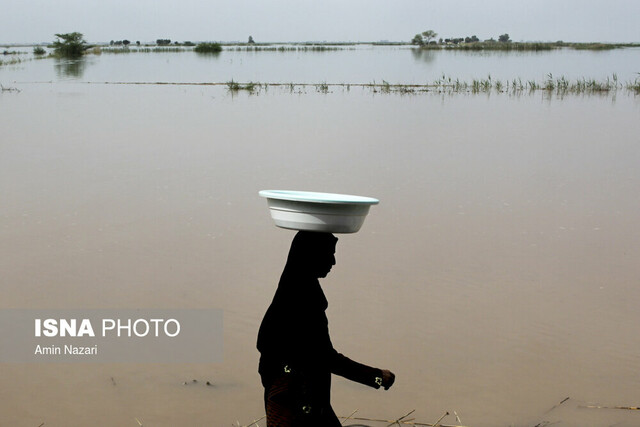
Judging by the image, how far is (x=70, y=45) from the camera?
3859 centimetres

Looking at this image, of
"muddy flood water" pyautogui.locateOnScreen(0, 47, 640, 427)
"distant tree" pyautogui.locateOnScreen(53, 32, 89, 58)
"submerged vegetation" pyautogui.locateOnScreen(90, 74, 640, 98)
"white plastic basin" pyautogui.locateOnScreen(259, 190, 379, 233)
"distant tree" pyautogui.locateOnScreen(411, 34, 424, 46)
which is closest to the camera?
"white plastic basin" pyautogui.locateOnScreen(259, 190, 379, 233)

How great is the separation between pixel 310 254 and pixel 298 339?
0.69 ft

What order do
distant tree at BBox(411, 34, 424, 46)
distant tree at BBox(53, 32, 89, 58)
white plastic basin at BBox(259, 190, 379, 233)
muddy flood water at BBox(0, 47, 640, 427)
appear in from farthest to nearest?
1. distant tree at BBox(411, 34, 424, 46)
2. distant tree at BBox(53, 32, 89, 58)
3. muddy flood water at BBox(0, 47, 640, 427)
4. white plastic basin at BBox(259, 190, 379, 233)

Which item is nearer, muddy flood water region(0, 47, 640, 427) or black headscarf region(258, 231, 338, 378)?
black headscarf region(258, 231, 338, 378)

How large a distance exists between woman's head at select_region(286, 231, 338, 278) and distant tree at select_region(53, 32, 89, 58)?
129ft

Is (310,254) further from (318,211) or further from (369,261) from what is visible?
(369,261)

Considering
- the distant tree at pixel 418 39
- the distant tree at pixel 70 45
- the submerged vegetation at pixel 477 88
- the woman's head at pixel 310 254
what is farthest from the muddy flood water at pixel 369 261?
the distant tree at pixel 418 39

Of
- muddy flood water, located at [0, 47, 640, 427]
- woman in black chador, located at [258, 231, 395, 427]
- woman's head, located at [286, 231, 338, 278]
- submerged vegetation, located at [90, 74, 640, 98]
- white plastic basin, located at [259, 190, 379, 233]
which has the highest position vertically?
white plastic basin, located at [259, 190, 379, 233]

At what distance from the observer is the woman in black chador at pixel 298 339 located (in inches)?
74.7

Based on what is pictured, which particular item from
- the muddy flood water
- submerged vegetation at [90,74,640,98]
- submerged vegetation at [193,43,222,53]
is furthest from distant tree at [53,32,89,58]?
the muddy flood water

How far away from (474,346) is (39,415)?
200 centimetres

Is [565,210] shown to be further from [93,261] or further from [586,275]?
[93,261]

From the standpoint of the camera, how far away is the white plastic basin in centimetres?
182

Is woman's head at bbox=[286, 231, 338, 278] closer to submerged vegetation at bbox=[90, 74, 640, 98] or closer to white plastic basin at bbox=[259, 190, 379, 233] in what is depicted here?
white plastic basin at bbox=[259, 190, 379, 233]
